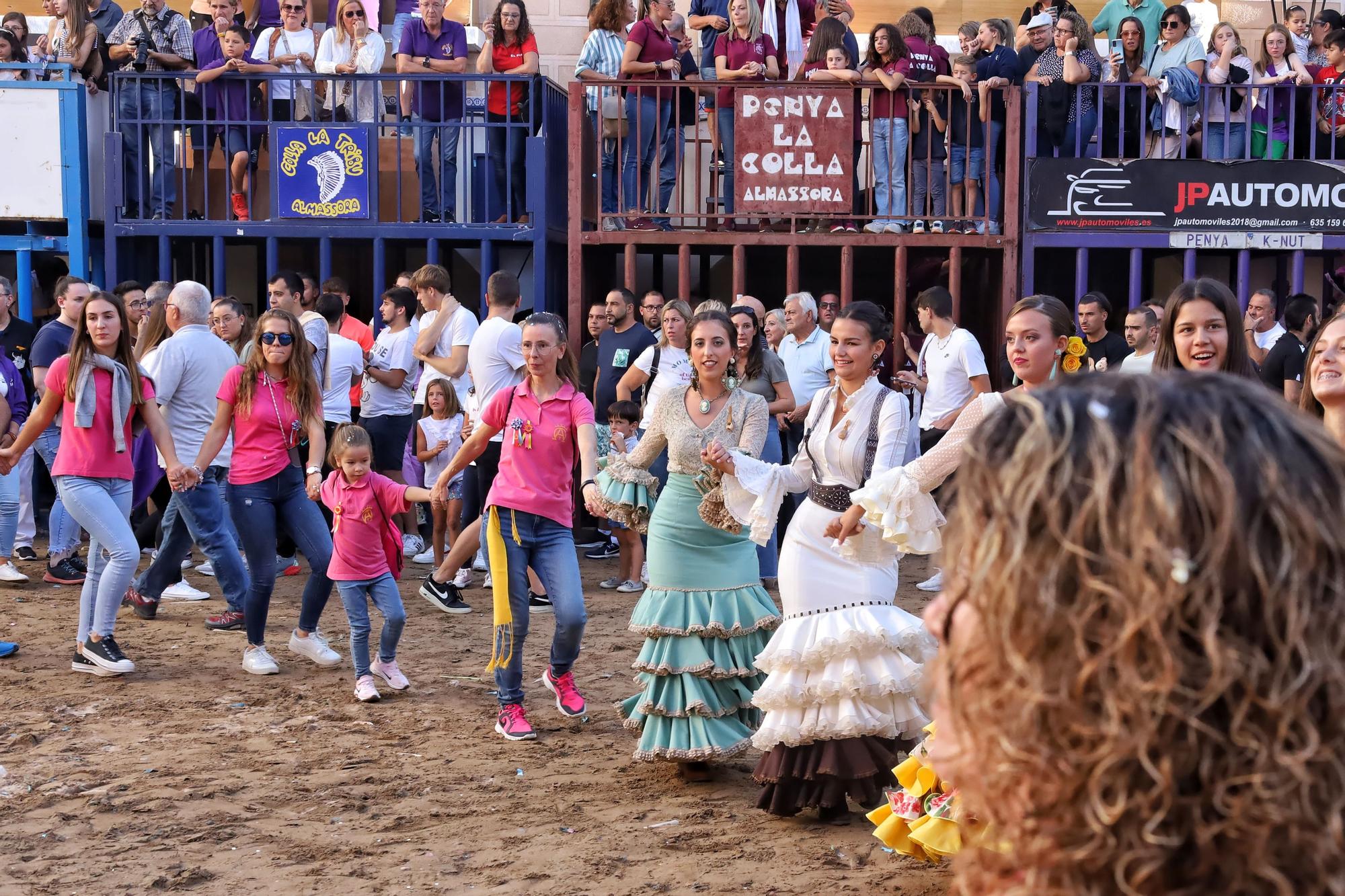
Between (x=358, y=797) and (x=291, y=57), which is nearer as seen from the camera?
(x=358, y=797)

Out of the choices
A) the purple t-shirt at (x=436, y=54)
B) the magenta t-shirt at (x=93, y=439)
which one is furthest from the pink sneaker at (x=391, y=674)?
the purple t-shirt at (x=436, y=54)

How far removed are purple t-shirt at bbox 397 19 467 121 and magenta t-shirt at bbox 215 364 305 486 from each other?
205 inches

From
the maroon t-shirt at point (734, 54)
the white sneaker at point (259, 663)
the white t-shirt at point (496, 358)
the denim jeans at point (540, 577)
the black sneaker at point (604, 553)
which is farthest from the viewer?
the maroon t-shirt at point (734, 54)

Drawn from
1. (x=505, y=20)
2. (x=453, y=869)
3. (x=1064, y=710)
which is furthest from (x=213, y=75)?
(x=1064, y=710)

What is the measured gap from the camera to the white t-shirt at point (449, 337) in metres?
9.60

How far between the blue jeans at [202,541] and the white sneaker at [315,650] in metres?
0.35

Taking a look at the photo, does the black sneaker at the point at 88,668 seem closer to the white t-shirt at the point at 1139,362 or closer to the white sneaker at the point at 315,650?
the white sneaker at the point at 315,650

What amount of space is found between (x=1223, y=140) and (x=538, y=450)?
7577 millimetres

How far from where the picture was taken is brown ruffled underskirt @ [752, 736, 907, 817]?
4.75 metres

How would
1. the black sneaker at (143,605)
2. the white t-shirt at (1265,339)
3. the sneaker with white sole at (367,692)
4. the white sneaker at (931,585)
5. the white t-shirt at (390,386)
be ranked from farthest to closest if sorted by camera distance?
the white t-shirt at (390,386), the white t-shirt at (1265,339), the white sneaker at (931,585), the black sneaker at (143,605), the sneaker with white sole at (367,692)

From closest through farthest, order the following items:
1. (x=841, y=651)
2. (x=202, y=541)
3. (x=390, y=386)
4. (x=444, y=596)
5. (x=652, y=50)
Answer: (x=841, y=651)
(x=202, y=541)
(x=444, y=596)
(x=390, y=386)
(x=652, y=50)

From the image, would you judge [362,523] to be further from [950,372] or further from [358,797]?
[950,372]

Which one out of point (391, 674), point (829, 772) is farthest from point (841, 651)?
point (391, 674)

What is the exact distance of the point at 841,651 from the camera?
186 inches
